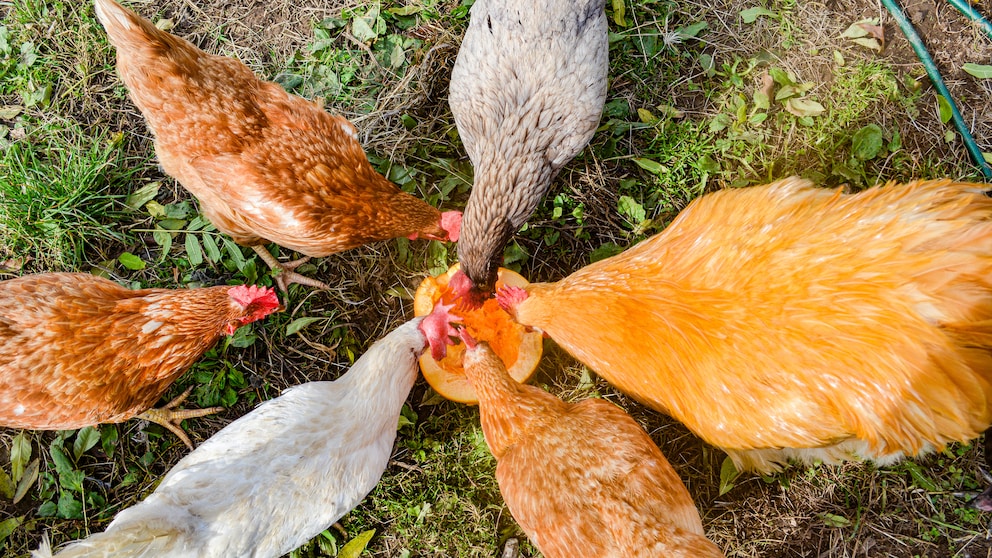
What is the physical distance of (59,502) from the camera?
9.01ft

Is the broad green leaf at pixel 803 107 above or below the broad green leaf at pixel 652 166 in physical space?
above

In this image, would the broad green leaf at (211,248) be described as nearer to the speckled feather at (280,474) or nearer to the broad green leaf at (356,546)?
the speckled feather at (280,474)

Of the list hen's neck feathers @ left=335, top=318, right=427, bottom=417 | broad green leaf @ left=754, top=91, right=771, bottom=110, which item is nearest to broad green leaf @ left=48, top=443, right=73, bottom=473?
hen's neck feathers @ left=335, top=318, right=427, bottom=417

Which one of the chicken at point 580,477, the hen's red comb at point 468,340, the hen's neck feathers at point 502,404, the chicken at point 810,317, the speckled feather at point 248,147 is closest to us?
the chicken at point 810,317

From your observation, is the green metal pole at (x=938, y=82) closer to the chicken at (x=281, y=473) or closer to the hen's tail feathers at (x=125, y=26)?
the chicken at (x=281, y=473)

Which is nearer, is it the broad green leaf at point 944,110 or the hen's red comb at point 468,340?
the hen's red comb at point 468,340

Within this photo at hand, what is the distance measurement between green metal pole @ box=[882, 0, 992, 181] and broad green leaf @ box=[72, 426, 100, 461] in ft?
16.2

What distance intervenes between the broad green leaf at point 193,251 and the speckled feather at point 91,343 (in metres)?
0.44

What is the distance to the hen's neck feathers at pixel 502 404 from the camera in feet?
7.68

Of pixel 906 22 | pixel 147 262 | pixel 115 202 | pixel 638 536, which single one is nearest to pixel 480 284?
pixel 638 536

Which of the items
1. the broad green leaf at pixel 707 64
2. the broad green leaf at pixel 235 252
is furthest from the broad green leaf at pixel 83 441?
the broad green leaf at pixel 707 64

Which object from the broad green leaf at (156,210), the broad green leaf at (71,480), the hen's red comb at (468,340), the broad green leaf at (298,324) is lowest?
the broad green leaf at (71,480)

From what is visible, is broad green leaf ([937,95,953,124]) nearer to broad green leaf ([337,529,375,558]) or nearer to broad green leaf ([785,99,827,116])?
broad green leaf ([785,99,827,116])

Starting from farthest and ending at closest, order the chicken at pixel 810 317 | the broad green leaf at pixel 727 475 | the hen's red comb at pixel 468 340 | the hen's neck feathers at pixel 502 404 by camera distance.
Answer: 1. the broad green leaf at pixel 727 475
2. the hen's red comb at pixel 468 340
3. the hen's neck feathers at pixel 502 404
4. the chicken at pixel 810 317
